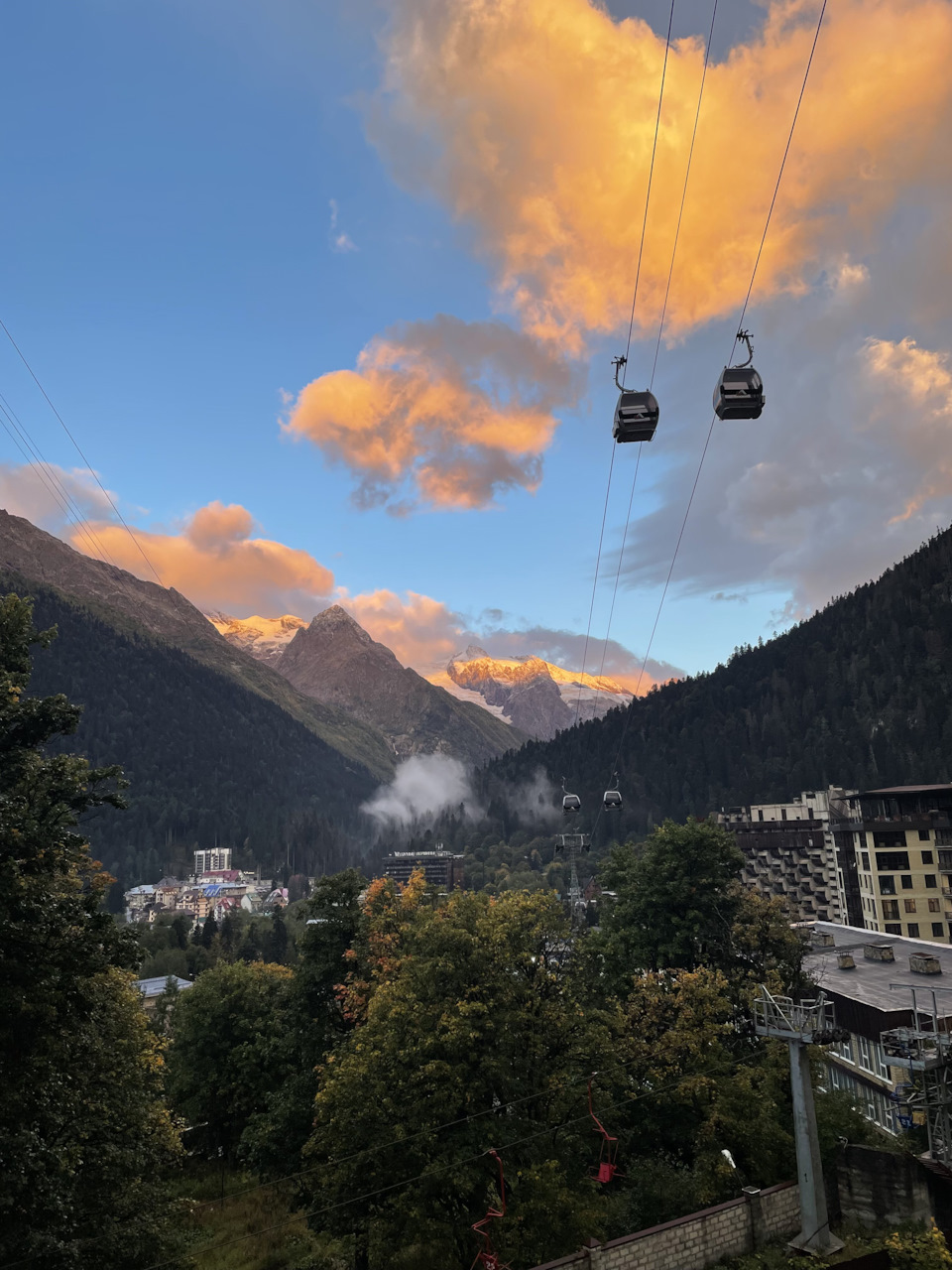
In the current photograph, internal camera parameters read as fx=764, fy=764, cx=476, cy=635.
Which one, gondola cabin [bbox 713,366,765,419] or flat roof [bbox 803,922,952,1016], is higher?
gondola cabin [bbox 713,366,765,419]

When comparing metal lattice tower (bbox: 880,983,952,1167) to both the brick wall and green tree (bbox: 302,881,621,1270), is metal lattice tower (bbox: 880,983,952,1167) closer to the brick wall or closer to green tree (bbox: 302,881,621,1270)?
the brick wall

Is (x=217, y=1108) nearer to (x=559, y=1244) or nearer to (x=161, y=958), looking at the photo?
(x=559, y=1244)

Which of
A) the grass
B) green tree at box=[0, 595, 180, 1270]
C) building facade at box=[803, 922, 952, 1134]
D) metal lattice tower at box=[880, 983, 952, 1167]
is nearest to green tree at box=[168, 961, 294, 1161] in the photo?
the grass

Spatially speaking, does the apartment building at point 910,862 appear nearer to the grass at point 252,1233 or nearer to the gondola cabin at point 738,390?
the grass at point 252,1233

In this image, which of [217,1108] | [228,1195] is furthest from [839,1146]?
[217,1108]

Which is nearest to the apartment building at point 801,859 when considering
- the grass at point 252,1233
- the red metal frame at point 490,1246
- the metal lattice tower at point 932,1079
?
the grass at point 252,1233
